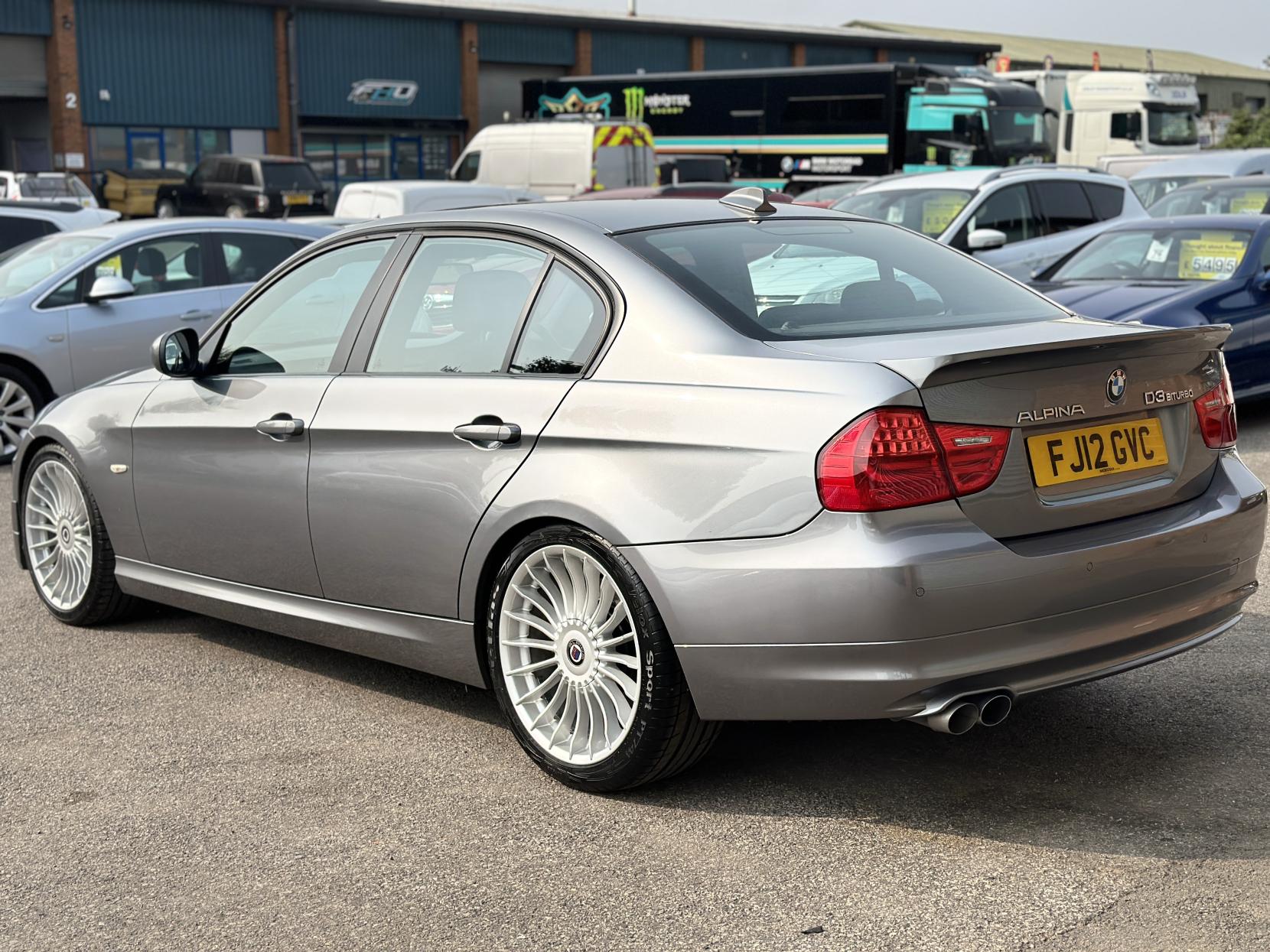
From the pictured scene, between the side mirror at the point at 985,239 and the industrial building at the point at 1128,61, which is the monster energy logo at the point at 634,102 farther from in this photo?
the industrial building at the point at 1128,61

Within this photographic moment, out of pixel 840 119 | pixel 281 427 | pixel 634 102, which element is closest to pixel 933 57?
pixel 634 102

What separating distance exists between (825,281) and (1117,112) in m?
29.2

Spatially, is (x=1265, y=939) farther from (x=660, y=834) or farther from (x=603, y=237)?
(x=603, y=237)

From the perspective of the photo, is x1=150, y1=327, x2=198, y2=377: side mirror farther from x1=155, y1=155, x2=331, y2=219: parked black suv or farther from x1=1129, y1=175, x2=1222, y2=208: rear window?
x1=155, y1=155, x2=331, y2=219: parked black suv

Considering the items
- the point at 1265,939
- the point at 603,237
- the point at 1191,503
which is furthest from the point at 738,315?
the point at 1265,939

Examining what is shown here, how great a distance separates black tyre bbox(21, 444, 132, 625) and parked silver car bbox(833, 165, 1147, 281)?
9410 millimetres

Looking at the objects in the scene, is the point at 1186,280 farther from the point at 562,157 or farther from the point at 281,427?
the point at 562,157

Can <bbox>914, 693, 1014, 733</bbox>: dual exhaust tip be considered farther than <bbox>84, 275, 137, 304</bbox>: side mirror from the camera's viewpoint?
No

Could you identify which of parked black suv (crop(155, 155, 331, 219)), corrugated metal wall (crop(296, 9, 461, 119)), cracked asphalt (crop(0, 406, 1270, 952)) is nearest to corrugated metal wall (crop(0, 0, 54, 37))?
corrugated metal wall (crop(296, 9, 461, 119))

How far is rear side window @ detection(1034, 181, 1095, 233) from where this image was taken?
14375 millimetres

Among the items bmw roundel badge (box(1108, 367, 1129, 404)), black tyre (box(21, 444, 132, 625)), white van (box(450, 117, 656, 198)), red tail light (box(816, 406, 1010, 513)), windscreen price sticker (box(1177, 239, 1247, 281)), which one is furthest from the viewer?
white van (box(450, 117, 656, 198))

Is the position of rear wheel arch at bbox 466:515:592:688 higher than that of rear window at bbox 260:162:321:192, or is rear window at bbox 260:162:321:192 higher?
rear window at bbox 260:162:321:192

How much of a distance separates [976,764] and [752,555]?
1.05 m

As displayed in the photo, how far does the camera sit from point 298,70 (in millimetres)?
44812
